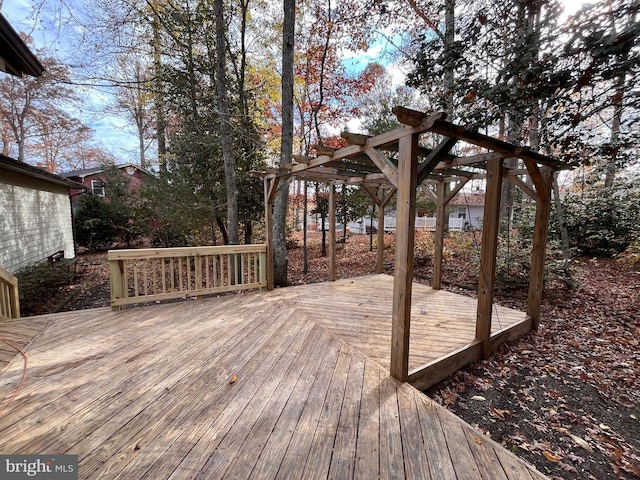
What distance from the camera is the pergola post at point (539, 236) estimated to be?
134 inches

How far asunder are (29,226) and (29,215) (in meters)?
0.29

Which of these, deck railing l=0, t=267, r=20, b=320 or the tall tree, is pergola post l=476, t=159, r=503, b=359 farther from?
the tall tree

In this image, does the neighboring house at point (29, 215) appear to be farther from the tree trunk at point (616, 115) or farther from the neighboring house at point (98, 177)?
the tree trunk at point (616, 115)

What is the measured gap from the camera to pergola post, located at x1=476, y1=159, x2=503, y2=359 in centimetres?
280

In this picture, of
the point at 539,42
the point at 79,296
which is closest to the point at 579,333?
the point at 539,42

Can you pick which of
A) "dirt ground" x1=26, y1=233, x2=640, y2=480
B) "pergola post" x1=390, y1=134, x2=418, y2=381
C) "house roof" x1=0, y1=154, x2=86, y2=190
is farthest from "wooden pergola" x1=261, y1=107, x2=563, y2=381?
"house roof" x1=0, y1=154, x2=86, y2=190

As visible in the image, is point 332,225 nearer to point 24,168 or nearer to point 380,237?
point 380,237

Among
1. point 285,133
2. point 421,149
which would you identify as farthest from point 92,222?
point 421,149

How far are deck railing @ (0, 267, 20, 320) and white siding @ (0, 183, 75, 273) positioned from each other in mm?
2470

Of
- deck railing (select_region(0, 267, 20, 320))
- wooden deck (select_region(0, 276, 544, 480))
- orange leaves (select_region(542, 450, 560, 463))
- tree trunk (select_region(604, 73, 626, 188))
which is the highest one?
tree trunk (select_region(604, 73, 626, 188))

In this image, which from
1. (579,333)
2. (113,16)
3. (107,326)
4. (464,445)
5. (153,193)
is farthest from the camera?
(153,193)

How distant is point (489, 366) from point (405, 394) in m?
1.53

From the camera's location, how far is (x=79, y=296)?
608cm

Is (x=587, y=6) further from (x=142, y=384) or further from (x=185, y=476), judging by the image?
(x=142, y=384)
